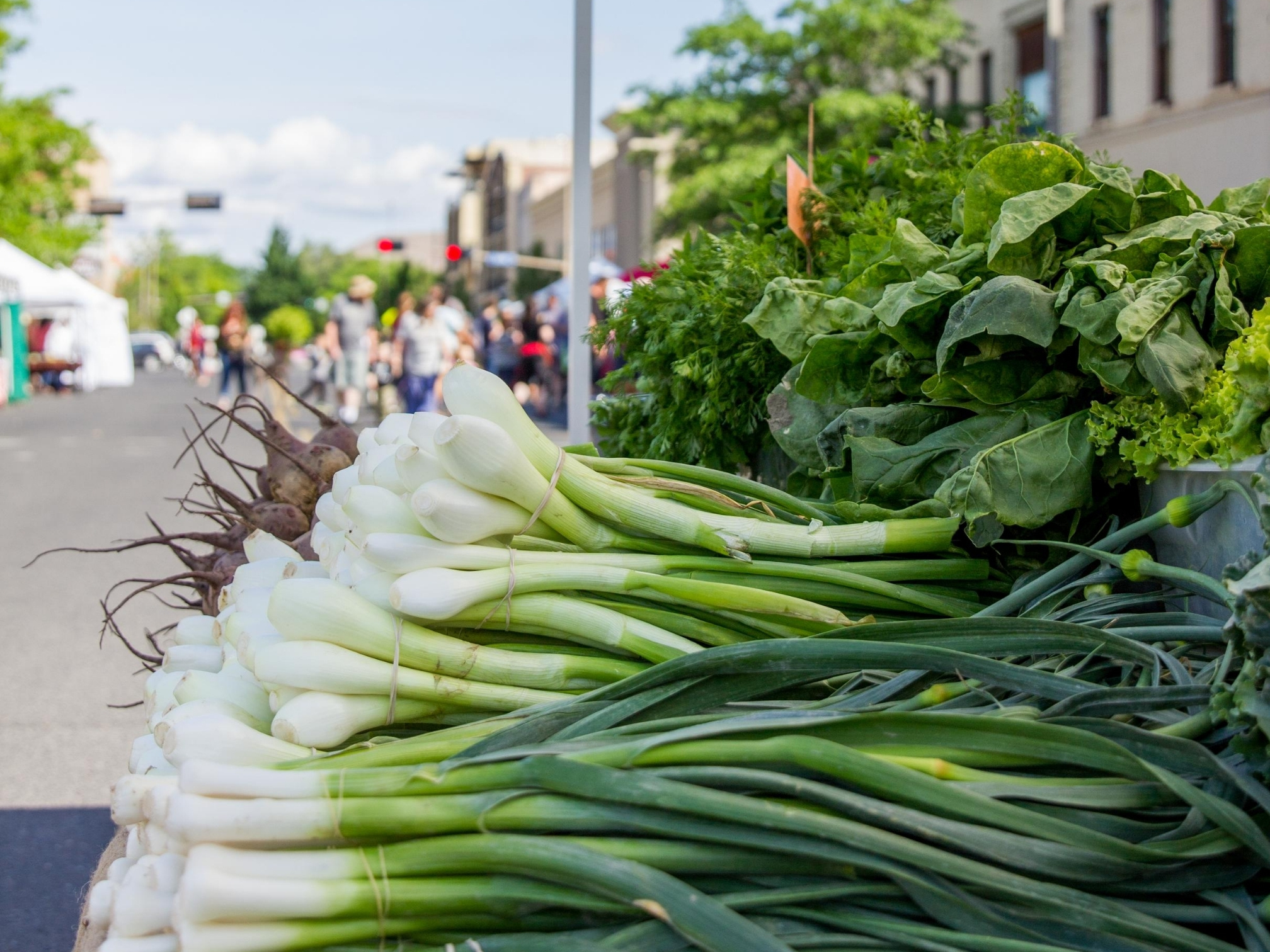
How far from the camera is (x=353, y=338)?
48.0 ft

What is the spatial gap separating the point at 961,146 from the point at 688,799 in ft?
6.16

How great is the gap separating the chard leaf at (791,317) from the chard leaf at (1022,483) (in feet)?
1.54

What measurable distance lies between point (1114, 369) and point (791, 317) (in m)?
0.66

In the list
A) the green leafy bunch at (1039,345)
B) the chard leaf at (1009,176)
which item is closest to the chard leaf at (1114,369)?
the green leafy bunch at (1039,345)

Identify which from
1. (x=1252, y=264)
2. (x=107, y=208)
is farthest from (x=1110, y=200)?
(x=107, y=208)

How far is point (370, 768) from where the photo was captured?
147 centimetres

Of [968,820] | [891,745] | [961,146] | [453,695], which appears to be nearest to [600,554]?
[453,695]

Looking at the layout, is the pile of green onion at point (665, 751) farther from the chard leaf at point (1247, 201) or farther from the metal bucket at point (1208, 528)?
the chard leaf at point (1247, 201)

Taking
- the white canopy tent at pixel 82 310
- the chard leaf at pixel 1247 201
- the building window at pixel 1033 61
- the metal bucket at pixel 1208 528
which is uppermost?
the building window at pixel 1033 61

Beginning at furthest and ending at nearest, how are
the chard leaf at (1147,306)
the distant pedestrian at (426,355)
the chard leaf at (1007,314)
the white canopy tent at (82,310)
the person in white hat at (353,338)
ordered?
the white canopy tent at (82,310)
the person in white hat at (353,338)
the distant pedestrian at (426,355)
the chard leaf at (1007,314)
the chard leaf at (1147,306)

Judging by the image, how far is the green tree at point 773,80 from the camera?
78.6 ft

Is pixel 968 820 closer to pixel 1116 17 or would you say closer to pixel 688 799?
pixel 688 799

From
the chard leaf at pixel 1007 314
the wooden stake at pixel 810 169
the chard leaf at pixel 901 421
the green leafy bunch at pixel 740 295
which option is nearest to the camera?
the chard leaf at pixel 1007 314

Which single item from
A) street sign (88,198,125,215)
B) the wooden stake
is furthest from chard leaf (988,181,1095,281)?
street sign (88,198,125,215)
